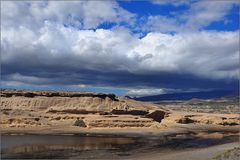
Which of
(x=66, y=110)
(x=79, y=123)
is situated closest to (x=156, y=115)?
(x=66, y=110)

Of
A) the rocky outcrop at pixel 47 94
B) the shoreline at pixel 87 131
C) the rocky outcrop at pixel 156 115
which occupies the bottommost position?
the shoreline at pixel 87 131

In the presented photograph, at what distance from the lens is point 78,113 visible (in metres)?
94.6

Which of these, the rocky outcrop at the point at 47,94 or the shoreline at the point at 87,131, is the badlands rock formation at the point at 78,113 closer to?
the rocky outcrop at the point at 47,94

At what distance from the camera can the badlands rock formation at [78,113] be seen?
256 feet

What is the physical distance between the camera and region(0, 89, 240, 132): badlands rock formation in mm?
78125

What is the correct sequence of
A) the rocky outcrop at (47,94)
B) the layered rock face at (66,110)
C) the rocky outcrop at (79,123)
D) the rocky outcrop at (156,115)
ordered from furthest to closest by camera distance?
the rocky outcrop at (47,94), the rocky outcrop at (156,115), the layered rock face at (66,110), the rocky outcrop at (79,123)

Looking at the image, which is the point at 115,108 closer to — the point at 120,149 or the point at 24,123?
the point at 24,123

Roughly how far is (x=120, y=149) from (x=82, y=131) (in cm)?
2735

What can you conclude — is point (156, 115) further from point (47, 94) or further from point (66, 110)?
point (47, 94)

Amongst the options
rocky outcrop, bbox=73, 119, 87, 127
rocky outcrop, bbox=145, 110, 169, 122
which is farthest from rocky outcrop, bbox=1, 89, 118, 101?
rocky outcrop, bbox=73, 119, 87, 127

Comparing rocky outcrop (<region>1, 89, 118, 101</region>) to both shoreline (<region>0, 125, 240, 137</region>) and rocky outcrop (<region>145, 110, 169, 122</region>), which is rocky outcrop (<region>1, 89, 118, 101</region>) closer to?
rocky outcrop (<region>145, 110, 169, 122</region>)

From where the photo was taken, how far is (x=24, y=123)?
74.4 metres

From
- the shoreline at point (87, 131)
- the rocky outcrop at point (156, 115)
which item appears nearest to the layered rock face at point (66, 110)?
the rocky outcrop at point (156, 115)

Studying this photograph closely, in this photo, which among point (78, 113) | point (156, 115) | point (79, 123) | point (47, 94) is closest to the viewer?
point (79, 123)
